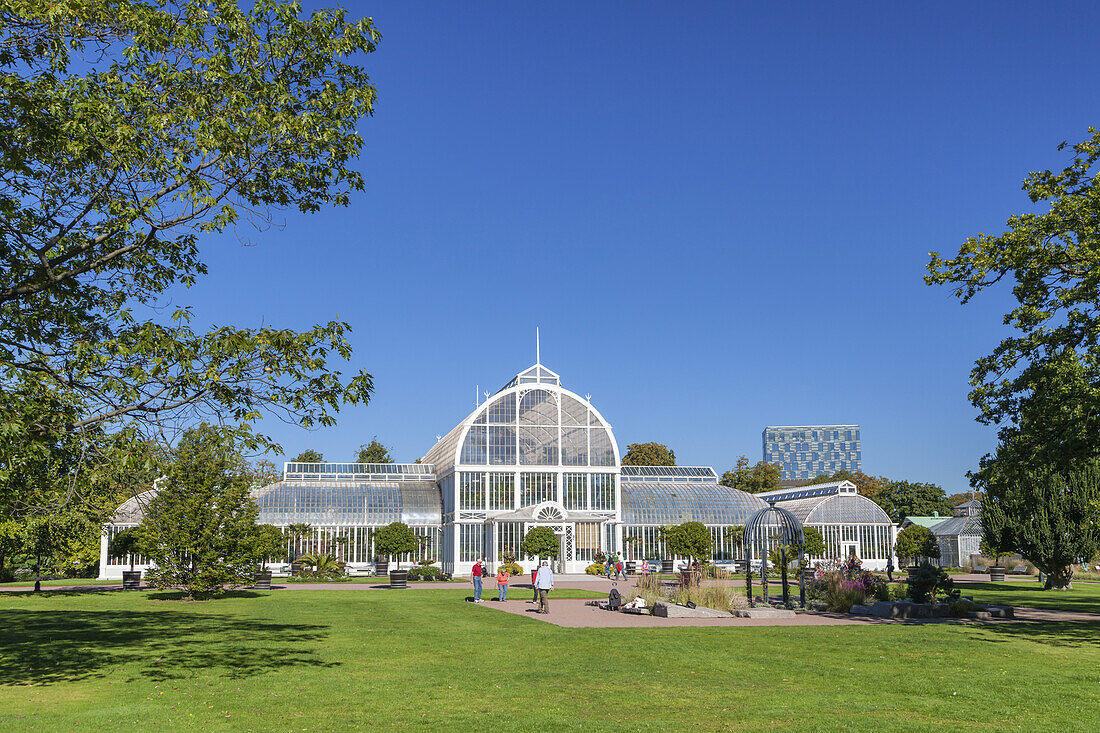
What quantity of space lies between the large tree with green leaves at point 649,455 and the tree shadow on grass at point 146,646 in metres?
Result: 69.5

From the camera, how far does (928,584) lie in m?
25.4

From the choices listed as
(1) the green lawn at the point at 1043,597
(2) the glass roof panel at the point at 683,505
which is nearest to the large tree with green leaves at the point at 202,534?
(1) the green lawn at the point at 1043,597

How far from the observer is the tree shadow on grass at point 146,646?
1405 cm

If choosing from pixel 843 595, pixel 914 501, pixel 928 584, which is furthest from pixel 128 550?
pixel 914 501

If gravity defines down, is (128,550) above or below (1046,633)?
above

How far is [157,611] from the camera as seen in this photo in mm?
27266

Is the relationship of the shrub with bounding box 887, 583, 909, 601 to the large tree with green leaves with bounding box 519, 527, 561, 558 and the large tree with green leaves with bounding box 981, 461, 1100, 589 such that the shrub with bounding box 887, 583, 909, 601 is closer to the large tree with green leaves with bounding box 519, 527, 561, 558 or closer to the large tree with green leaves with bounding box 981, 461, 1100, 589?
the large tree with green leaves with bounding box 981, 461, 1100, 589

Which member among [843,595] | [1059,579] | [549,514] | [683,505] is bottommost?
[1059,579]

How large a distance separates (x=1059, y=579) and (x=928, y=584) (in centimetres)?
2119

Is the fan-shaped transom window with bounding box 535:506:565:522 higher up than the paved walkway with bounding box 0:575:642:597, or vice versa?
the fan-shaped transom window with bounding box 535:506:565:522

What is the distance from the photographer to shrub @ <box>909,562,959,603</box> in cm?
2539

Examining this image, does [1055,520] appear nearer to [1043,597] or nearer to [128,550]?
[1043,597]

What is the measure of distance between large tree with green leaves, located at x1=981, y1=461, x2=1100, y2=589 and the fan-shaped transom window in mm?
24810

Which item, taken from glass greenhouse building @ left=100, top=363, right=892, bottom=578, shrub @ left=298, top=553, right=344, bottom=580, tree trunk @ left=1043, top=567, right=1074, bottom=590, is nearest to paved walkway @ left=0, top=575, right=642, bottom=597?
shrub @ left=298, top=553, right=344, bottom=580
